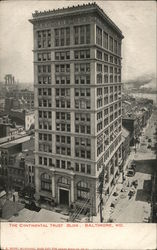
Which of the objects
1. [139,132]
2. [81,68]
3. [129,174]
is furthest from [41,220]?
[139,132]

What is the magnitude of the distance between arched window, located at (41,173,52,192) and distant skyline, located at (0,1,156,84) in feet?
26.0

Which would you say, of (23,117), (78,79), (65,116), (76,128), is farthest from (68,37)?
(23,117)

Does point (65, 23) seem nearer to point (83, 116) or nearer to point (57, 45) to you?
point (57, 45)

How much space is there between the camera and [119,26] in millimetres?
13359

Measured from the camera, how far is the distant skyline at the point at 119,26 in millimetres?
11906

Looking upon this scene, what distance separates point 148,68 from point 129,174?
14340 millimetres

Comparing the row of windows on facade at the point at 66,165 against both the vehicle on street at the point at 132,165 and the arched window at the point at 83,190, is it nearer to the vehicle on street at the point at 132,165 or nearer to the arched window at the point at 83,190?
the arched window at the point at 83,190

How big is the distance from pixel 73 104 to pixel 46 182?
237 inches

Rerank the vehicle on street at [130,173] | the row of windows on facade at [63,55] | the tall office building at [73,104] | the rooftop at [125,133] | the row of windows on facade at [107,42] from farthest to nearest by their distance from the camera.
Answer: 1. the rooftop at [125,133]
2. the vehicle on street at [130,173]
3. the row of windows on facade at [107,42]
4. the row of windows on facade at [63,55]
5. the tall office building at [73,104]

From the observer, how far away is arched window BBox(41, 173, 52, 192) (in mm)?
19688

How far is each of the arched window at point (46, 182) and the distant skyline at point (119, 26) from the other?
26.0 ft

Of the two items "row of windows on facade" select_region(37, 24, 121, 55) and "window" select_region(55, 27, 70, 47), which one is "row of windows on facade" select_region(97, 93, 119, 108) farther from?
"window" select_region(55, 27, 70, 47)

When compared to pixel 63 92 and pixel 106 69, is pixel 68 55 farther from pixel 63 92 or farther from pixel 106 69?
pixel 106 69

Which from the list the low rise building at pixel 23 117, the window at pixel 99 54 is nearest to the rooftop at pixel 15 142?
the low rise building at pixel 23 117
